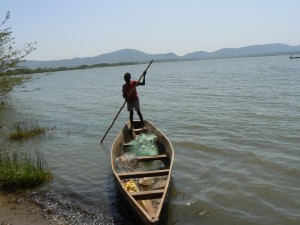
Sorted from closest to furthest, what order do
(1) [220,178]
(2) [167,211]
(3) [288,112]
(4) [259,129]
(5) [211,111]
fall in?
(2) [167,211] < (1) [220,178] < (4) [259,129] < (3) [288,112] < (5) [211,111]

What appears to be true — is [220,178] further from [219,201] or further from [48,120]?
[48,120]

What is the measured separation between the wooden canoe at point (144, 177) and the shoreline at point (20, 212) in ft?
5.97

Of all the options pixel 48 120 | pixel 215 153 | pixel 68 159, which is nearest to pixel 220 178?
pixel 215 153

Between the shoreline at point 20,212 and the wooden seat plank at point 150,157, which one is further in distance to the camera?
the wooden seat plank at point 150,157

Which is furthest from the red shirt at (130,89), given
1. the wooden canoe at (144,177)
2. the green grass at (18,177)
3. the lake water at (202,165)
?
the green grass at (18,177)

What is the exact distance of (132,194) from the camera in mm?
7199

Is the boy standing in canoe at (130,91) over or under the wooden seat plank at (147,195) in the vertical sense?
over

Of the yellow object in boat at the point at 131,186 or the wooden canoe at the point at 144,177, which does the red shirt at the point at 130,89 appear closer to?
the wooden canoe at the point at 144,177

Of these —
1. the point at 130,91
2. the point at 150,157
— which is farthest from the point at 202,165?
the point at 130,91

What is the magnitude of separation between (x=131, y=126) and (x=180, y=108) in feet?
29.8

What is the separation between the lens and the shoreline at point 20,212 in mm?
7270

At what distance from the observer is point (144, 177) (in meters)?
8.59

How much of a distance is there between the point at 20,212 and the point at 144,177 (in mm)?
3011

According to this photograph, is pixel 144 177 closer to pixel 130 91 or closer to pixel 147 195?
pixel 147 195
